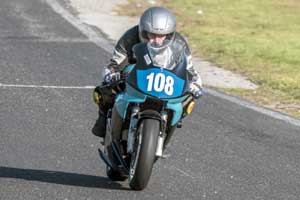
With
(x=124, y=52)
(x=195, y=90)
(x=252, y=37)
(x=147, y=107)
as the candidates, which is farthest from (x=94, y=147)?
(x=252, y=37)

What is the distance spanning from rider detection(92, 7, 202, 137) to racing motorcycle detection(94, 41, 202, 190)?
0.07m

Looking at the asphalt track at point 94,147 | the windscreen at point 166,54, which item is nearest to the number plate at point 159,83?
the windscreen at point 166,54

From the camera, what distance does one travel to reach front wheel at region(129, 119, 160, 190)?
779 centimetres

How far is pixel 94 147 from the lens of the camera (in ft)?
33.5

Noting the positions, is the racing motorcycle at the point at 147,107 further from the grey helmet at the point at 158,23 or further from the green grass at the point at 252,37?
the green grass at the point at 252,37

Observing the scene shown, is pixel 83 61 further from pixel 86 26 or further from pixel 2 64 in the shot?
pixel 86 26

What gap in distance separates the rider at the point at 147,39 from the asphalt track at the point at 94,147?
0.73 m

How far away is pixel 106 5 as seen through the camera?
2269cm

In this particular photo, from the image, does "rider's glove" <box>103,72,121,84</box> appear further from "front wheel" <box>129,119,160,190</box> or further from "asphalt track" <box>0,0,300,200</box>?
"asphalt track" <box>0,0,300,200</box>

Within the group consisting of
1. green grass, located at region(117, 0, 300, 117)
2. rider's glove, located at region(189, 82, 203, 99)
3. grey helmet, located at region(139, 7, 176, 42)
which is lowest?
green grass, located at region(117, 0, 300, 117)

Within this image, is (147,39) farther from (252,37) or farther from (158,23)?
(252,37)

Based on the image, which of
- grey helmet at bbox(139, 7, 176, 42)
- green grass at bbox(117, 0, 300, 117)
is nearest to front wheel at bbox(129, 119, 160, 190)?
grey helmet at bbox(139, 7, 176, 42)

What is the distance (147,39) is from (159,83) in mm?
582

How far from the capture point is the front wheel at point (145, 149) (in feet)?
25.6
